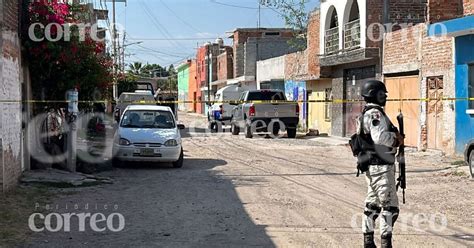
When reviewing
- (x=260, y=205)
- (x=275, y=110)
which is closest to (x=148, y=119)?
(x=260, y=205)

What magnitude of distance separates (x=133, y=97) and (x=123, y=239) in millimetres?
21771

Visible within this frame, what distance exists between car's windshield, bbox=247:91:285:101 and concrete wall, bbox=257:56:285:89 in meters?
8.68

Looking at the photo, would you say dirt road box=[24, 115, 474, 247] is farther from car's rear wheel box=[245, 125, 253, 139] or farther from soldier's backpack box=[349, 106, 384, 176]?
car's rear wheel box=[245, 125, 253, 139]

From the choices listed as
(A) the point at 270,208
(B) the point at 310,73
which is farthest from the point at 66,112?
(B) the point at 310,73

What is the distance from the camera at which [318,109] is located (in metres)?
29.8

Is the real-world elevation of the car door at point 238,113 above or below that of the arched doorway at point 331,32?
below

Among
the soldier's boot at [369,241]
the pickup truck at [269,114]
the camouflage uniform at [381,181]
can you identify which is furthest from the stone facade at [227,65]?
the soldier's boot at [369,241]

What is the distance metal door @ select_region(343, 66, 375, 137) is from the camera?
24.3 meters

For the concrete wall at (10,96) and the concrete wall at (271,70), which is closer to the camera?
the concrete wall at (10,96)

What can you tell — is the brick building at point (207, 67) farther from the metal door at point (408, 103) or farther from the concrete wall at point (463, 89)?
the concrete wall at point (463, 89)

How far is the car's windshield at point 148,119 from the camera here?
15312mm

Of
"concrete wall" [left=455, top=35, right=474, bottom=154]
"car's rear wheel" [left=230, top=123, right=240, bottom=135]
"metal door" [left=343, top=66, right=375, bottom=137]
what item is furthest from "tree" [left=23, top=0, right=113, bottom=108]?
"car's rear wheel" [left=230, top=123, right=240, bottom=135]

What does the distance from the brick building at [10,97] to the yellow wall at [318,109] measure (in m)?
18.4

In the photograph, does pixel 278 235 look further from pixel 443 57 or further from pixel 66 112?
pixel 443 57
